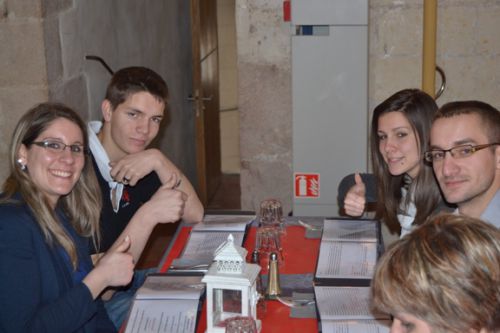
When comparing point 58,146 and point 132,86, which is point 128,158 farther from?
point 58,146

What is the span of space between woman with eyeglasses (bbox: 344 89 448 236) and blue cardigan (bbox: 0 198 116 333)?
3.75 ft

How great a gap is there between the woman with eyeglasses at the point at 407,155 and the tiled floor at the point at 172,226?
1.55m

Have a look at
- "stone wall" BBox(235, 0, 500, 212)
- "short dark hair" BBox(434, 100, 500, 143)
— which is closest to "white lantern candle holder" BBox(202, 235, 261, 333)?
→ "short dark hair" BBox(434, 100, 500, 143)

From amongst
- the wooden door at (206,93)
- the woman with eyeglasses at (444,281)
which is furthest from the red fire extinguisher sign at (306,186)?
the woman with eyeglasses at (444,281)

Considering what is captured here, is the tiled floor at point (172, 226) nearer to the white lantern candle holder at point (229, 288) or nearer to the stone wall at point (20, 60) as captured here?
the stone wall at point (20, 60)

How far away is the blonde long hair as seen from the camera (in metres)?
2.35

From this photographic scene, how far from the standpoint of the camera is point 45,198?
242 cm

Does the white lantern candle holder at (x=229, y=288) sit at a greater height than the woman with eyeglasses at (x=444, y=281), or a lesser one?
lesser

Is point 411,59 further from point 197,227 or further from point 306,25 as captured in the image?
point 197,227

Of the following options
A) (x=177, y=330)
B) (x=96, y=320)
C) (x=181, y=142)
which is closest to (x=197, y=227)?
(x=96, y=320)

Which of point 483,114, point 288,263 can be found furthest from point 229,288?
point 483,114

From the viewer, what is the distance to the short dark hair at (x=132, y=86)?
10.1 feet

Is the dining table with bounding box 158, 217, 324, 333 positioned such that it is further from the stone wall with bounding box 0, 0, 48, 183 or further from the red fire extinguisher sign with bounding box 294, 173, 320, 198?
the stone wall with bounding box 0, 0, 48, 183

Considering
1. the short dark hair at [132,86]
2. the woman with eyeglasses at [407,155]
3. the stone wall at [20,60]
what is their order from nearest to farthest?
the woman with eyeglasses at [407,155]
the short dark hair at [132,86]
the stone wall at [20,60]
